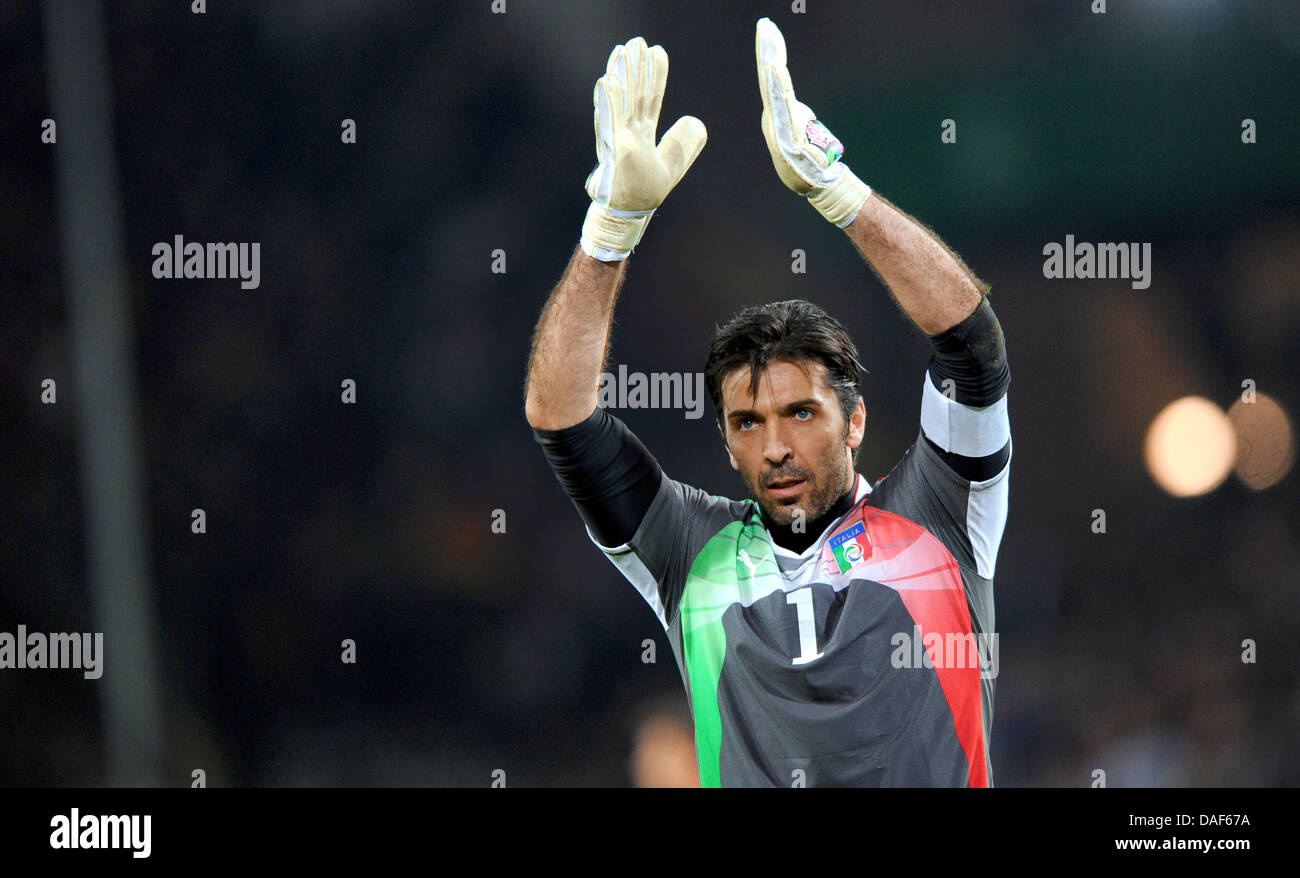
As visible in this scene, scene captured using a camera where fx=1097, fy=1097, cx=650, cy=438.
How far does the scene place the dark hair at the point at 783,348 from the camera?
3111 millimetres

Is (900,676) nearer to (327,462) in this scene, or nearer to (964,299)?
(964,299)

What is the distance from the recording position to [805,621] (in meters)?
3.01

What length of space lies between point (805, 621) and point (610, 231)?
1.19 metres

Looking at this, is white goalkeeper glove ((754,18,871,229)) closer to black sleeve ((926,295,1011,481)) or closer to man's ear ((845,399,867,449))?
black sleeve ((926,295,1011,481))

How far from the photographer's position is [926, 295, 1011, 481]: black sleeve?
2.82m

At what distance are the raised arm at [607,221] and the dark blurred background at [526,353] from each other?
851 mm

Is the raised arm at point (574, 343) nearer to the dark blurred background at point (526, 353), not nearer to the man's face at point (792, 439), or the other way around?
the man's face at point (792, 439)
